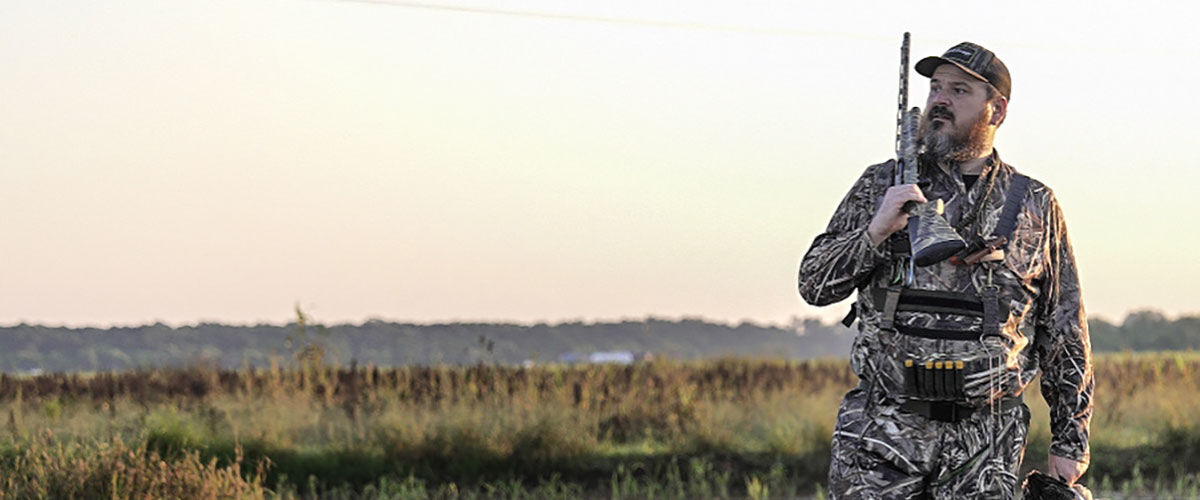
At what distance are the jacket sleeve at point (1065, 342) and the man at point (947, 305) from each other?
1cm

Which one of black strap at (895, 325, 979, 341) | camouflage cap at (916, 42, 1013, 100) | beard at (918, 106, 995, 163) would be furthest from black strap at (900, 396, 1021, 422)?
camouflage cap at (916, 42, 1013, 100)

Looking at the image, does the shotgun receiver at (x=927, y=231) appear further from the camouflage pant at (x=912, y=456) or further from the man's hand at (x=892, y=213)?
the camouflage pant at (x=912, y=456)

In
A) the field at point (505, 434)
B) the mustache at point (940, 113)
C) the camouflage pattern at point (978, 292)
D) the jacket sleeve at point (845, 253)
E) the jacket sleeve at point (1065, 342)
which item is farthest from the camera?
the field at point (505, 434)

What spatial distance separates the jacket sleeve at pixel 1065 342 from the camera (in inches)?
213

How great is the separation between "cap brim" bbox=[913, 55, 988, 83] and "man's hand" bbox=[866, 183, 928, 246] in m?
0.48

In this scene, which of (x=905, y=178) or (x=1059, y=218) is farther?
(x=1059, y=218)

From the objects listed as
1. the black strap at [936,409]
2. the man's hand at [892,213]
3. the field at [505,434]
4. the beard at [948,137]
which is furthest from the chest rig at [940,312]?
the field at [505,434]

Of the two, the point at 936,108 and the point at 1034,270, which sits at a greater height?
the point at 936,108

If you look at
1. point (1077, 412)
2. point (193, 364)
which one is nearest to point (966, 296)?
point (1077, 412)

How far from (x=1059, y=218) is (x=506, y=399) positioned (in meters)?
8.85

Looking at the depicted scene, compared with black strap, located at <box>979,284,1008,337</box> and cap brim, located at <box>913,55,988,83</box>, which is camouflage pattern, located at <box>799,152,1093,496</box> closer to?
black strap, located at <box>979,284,1008,337</box>

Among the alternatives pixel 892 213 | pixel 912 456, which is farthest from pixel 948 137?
pixel 912 456

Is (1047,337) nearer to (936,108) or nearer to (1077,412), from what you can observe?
(1077,412)

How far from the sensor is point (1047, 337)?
5.47 m
